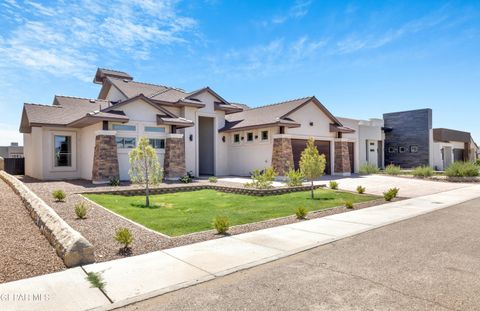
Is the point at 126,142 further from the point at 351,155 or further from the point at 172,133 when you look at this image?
the point at 351,155

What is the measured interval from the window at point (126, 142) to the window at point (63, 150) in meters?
4.81

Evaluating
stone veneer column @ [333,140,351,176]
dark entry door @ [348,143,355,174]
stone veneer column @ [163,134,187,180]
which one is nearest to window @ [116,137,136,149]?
stone veneer column @ [163,134,187,180]

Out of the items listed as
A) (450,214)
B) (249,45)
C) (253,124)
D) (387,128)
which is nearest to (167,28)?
(249,45)

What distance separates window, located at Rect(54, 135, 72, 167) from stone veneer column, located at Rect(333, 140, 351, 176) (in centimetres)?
2106

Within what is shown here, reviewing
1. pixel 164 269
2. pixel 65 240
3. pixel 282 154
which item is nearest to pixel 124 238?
pixel 65 240

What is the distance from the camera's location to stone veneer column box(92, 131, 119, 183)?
18.5 m

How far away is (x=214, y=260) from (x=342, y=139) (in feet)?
79.9

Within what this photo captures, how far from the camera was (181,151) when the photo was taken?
2175 centimetres

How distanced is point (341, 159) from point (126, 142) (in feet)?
58.7

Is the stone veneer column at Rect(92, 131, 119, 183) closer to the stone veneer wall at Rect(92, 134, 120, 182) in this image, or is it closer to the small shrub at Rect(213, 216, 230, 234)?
the stone veneer wall at Rect(92, 134, 120, 182)

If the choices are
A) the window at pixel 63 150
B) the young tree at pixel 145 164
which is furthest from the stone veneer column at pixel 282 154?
the window at pixel 63 150

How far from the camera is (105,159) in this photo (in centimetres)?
1864

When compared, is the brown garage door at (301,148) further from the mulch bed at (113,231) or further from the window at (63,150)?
the window at (63,150)

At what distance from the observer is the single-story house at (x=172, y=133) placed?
19.9m
